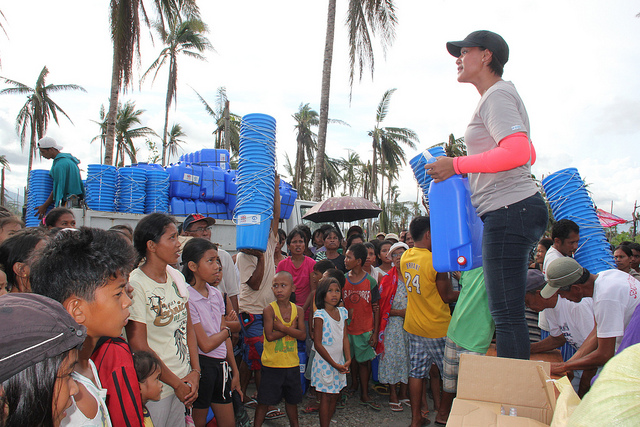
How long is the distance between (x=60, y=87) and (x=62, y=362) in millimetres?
28434

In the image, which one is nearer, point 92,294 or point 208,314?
Answer: point 92,294

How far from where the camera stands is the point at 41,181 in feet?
21.9

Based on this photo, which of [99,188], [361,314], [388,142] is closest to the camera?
[361,314]

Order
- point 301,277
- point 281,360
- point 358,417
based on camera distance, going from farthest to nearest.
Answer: point 301,277
point 358,417
point 281,360

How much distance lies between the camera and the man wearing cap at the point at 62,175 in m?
5.68

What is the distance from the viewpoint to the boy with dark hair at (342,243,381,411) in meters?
4.63

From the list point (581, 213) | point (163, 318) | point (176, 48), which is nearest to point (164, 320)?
point (163, 318)

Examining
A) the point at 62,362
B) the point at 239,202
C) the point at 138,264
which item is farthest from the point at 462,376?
the point at 239,202

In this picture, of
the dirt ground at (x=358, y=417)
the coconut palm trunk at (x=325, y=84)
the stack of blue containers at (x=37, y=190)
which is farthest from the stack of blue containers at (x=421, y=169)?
the coconut palm trunk at (x=325, y=84)

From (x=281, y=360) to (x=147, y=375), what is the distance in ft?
5.44

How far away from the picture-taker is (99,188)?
6.10 m

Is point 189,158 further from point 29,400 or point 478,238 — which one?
point 29,400

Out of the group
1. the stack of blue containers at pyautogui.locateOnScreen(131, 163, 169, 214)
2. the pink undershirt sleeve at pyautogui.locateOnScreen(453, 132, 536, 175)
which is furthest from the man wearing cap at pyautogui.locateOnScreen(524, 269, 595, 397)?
the stack of blue containers at pyautogui.locateOnScreen(131, 163, 169, 214)

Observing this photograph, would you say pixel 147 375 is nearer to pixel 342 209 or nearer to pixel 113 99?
pixel 342 209
